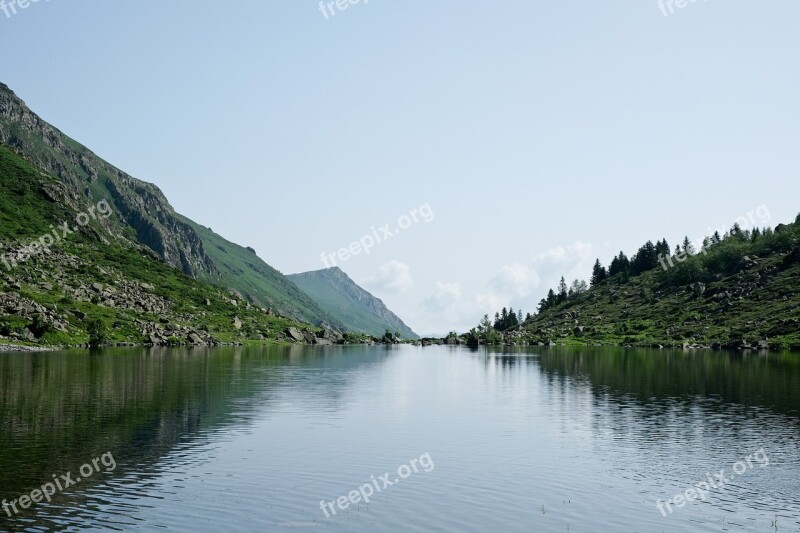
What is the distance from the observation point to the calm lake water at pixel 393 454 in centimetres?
4362

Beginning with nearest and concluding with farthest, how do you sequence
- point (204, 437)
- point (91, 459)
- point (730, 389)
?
point (91, 459) < point (204, 437) < point (730, 389)

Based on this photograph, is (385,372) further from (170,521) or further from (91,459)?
(170,521)

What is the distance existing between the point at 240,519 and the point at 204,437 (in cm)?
2910

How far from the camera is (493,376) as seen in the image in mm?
158875

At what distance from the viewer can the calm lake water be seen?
43625 millimetres

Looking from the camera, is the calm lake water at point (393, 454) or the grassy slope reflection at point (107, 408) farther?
the grassy slope reflection at point (107, 408)

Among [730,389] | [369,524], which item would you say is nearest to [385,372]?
[730,389]

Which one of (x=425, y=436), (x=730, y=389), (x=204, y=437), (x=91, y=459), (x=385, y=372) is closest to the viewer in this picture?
(x=91, y=459)

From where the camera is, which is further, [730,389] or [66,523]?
[730,389]

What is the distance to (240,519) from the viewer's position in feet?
139

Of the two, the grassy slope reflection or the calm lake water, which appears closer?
the calm lake water

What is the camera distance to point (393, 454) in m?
64.1

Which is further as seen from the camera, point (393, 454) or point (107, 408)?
point (107, 408)

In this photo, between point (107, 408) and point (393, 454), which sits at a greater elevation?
point (107, 408)
